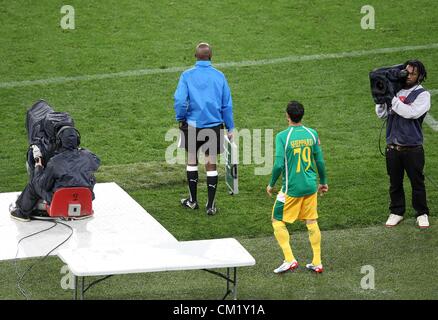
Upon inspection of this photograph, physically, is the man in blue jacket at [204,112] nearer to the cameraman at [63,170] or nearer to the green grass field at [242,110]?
the green grass field at [242,110]

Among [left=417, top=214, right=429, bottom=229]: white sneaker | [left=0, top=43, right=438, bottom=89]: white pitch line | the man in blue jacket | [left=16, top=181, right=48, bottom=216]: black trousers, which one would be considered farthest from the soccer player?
[left=0, top=43, right=438, bottom=89]: white pitch line

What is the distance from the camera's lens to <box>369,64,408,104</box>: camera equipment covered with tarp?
38.2ft

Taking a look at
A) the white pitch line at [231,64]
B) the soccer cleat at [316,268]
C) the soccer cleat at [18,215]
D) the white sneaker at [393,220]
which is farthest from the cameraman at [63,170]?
the white pitch line at [231,64]

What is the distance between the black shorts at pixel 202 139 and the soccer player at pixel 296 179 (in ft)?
6.82

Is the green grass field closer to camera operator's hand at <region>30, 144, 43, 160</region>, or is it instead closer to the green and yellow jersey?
the green and yellow jersey

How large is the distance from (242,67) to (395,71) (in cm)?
677

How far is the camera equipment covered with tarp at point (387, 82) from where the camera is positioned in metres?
11.6

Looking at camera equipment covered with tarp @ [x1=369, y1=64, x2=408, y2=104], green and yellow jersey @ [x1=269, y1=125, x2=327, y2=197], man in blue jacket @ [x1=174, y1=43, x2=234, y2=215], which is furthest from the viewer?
man in blue jacket @ [x1=174, y1=43, x2=234, y2=215]

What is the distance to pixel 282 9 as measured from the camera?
65.5 ft

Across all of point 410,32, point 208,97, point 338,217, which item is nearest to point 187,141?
point 208,97

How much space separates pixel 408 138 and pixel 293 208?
1.84 m

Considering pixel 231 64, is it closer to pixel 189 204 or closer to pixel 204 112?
pixel 189 204

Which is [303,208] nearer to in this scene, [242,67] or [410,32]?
[242,67]

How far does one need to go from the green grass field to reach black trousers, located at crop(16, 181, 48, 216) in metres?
1.17
